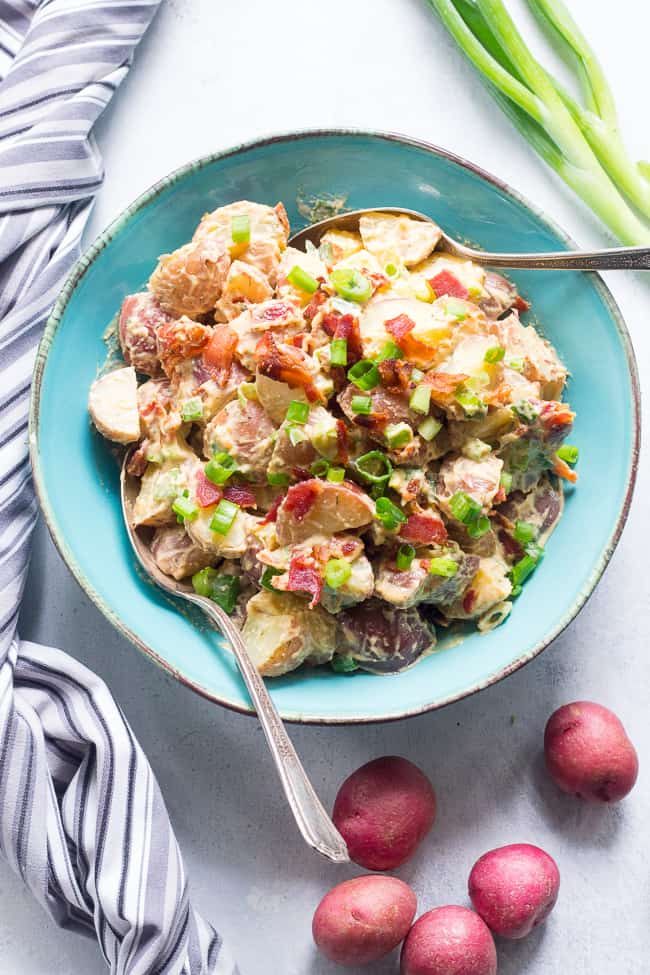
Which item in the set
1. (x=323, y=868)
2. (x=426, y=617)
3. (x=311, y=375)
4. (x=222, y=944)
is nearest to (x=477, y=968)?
(x=323, y=868)

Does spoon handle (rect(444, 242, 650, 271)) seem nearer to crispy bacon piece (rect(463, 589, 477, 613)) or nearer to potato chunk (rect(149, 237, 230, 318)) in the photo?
potato chunk (rect(149, 237, 230, 318))

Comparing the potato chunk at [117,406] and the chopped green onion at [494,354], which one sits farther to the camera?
the potato chunk at [117,406]

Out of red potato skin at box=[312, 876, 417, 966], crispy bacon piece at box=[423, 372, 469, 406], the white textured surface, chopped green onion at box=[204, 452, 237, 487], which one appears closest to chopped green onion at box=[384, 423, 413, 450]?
crispy bacon piece at box=[423, 372, 469, 406]

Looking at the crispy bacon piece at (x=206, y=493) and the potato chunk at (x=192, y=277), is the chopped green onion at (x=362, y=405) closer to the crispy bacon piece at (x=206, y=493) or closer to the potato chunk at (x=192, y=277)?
the crispy bacon piece at (x=206, y=493)

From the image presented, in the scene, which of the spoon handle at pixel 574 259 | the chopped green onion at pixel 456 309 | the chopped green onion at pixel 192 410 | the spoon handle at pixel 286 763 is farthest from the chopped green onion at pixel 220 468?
the spoon handle at pixel 574 259

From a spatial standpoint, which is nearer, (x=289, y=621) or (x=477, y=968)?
(x=289, y=621)

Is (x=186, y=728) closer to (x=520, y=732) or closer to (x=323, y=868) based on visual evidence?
(x=323, y=868)
